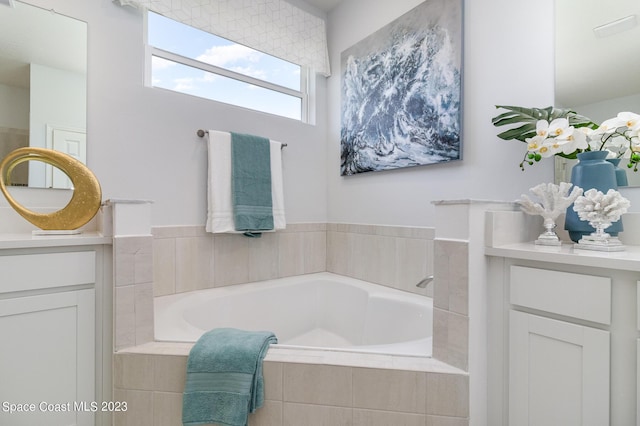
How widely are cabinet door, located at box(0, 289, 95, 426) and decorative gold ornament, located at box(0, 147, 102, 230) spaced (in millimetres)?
332

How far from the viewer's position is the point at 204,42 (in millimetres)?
2117

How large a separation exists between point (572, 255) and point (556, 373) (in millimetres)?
368

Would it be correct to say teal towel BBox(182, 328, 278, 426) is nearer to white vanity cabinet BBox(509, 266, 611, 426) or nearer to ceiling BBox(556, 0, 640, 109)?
white vanity cabinet BBox(509, 266, 611, 426)

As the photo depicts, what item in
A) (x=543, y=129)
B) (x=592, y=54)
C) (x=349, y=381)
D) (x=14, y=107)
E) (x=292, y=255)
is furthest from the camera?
(x=292, y=255)

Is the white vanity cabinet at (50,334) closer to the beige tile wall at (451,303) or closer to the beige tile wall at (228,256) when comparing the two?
the beige tile wall at (228,256)

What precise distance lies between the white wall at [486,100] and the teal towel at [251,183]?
2.47 feet

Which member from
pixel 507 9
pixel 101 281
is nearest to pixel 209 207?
pixel 101 281

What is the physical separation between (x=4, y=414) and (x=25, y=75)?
1469 millimetres

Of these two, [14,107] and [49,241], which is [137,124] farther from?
[49,241]

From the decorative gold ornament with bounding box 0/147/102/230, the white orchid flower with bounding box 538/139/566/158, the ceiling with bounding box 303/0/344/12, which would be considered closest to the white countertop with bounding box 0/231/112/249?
the decorative gold ornament with bounding box 0/147/102/230

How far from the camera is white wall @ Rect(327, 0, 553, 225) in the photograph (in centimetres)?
Answer: 145

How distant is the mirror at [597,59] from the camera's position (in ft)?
3.98

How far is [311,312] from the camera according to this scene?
2232mm

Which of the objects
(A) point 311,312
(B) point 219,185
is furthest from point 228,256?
(A) point 311,312
